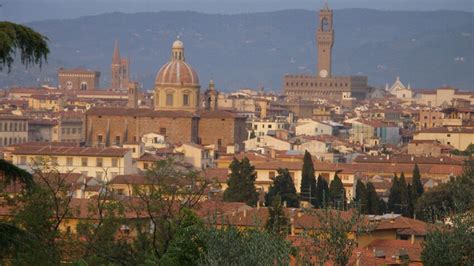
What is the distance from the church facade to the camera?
9056cm

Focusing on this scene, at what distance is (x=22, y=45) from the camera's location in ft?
44.7

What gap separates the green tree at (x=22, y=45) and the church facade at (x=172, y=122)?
7461cm

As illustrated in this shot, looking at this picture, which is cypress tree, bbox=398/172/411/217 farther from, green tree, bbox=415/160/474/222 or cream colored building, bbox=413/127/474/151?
cream colored building, bbox=413/127/474/151

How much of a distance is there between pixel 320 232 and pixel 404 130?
97173 millimetres

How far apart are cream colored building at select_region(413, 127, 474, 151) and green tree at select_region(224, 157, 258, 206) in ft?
129

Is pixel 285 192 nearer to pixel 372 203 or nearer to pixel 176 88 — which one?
pixel 372 203

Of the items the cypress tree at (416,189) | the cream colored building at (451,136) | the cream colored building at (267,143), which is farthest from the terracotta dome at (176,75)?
the cypress tree at (416,189)

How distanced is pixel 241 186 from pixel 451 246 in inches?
1263

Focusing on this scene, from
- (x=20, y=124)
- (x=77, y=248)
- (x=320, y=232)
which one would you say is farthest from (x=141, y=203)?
(x=20, y=124)

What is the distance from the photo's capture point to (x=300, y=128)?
106562mm

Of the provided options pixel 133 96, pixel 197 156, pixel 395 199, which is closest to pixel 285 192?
pixel 395 199

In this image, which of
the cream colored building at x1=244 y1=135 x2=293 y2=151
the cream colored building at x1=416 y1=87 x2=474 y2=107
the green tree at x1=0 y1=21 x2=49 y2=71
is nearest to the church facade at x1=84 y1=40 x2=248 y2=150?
the cream colored building at x1=244 y1=135 x2=293 y2=151

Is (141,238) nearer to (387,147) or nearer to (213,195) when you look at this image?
(213,195)

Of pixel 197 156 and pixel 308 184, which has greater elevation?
pixel 197 156
